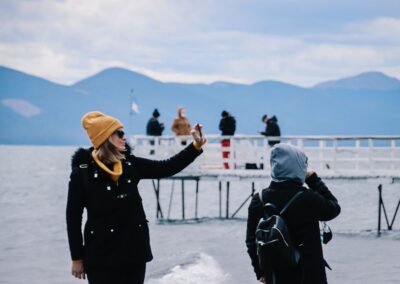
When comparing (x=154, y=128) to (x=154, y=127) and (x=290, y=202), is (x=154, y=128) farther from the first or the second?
(x=290, y=202)

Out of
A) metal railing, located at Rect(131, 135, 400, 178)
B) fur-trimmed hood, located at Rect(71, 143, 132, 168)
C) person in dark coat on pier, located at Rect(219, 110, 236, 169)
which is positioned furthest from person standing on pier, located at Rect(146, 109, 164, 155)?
fur-trimmed hood, located at Rect(71, 143, 132, 168)

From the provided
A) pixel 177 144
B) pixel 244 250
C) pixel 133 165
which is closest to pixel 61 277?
pixel 244 250

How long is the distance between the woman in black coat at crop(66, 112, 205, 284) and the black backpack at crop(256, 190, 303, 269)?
30.4 inches

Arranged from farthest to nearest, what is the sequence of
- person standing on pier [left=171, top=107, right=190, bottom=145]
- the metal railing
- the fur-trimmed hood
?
person standing on pier [left=171, top=107, right=190, bottom=145]
the metal railing
the fur-trimmed hood

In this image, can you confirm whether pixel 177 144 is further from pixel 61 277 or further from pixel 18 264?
pixel 61 277

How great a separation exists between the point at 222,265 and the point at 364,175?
7085 mm

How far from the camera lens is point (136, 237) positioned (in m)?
5.75

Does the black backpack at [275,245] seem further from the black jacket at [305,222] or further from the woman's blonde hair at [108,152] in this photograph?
the woman's blonde hair at [108,152]

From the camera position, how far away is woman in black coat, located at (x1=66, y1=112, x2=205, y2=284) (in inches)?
224

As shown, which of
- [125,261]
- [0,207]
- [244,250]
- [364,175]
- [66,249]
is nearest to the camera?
[125,261]

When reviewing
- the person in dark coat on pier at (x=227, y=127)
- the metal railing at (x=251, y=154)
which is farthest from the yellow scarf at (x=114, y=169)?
the person in dark coat on pier at (x=227, y=127)

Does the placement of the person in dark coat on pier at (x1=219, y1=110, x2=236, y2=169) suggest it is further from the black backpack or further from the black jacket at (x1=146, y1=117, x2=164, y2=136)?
the black backpack

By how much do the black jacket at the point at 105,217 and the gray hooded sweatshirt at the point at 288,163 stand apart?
96cm

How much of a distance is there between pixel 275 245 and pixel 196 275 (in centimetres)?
1045
